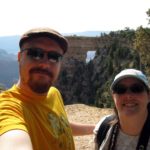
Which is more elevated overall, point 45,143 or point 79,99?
point 45,143

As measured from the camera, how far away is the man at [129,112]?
11.0ft

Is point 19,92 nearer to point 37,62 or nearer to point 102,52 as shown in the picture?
point 37,62

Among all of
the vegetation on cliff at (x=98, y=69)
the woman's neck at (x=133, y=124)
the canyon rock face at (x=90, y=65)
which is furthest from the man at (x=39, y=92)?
the canyon rock face at (x=90, y=65)

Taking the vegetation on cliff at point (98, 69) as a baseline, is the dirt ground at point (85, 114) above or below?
above

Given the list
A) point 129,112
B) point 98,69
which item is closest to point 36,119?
point 129,112

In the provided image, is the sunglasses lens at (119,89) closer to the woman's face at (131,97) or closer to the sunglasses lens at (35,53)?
the woman's face at (131,97)

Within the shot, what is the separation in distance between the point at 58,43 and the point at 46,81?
0.95ft

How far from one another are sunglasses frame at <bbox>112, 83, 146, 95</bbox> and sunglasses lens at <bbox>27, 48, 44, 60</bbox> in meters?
0.68

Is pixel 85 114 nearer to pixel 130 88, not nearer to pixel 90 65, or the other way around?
pixel 130 88

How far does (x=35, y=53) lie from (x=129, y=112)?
2.78ft

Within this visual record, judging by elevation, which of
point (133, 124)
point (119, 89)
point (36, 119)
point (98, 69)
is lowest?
point (98, 69)

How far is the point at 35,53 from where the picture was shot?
3107mm

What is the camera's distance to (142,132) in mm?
3305

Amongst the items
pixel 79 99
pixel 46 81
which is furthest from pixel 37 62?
pixel 79 99
